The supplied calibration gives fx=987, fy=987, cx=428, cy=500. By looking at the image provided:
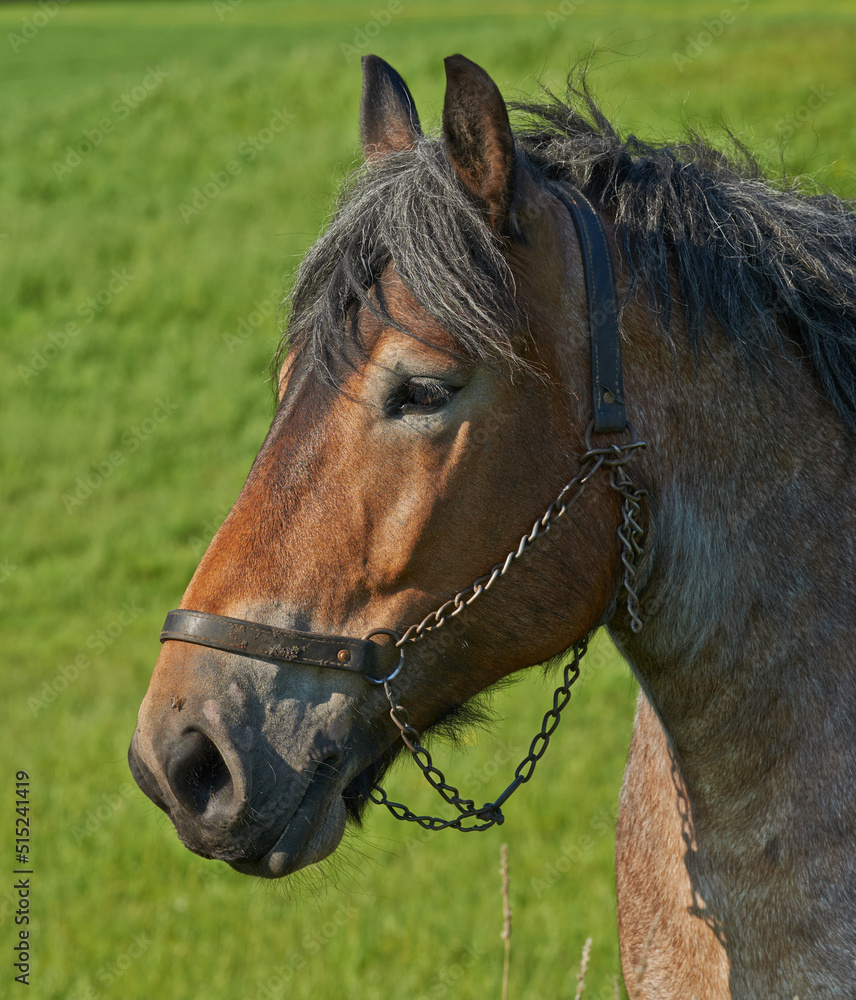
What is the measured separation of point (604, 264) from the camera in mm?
A: 2316

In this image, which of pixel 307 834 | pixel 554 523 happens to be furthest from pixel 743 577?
pixel 307 834

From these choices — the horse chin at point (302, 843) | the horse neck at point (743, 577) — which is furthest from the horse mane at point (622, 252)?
the horse chin at point (302, 843)

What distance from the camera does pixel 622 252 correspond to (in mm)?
2416

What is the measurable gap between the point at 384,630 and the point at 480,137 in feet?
3.63

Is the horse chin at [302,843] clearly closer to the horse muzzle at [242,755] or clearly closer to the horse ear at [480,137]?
the horse muzzle at [242,755]

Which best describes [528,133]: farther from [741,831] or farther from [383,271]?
[741,831]

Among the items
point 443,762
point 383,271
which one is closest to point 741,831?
point 383,271

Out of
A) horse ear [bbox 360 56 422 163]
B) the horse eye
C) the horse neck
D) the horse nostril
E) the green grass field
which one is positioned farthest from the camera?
the green grass field

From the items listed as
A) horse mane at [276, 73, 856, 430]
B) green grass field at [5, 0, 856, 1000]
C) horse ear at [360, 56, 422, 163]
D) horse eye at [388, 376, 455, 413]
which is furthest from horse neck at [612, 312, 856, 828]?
horse ear at [360, 56, 422, 163]

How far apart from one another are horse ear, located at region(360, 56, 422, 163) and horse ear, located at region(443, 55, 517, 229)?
64 cm

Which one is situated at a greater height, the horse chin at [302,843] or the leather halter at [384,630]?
the leather halter at [384,630]

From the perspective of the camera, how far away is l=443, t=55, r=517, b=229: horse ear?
6.84 feet

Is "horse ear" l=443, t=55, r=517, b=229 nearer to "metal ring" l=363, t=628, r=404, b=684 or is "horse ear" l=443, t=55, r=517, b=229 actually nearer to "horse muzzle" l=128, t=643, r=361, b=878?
"metal ring" l=363, t=628, r=404, b=684

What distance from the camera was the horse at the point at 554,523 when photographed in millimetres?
2145
